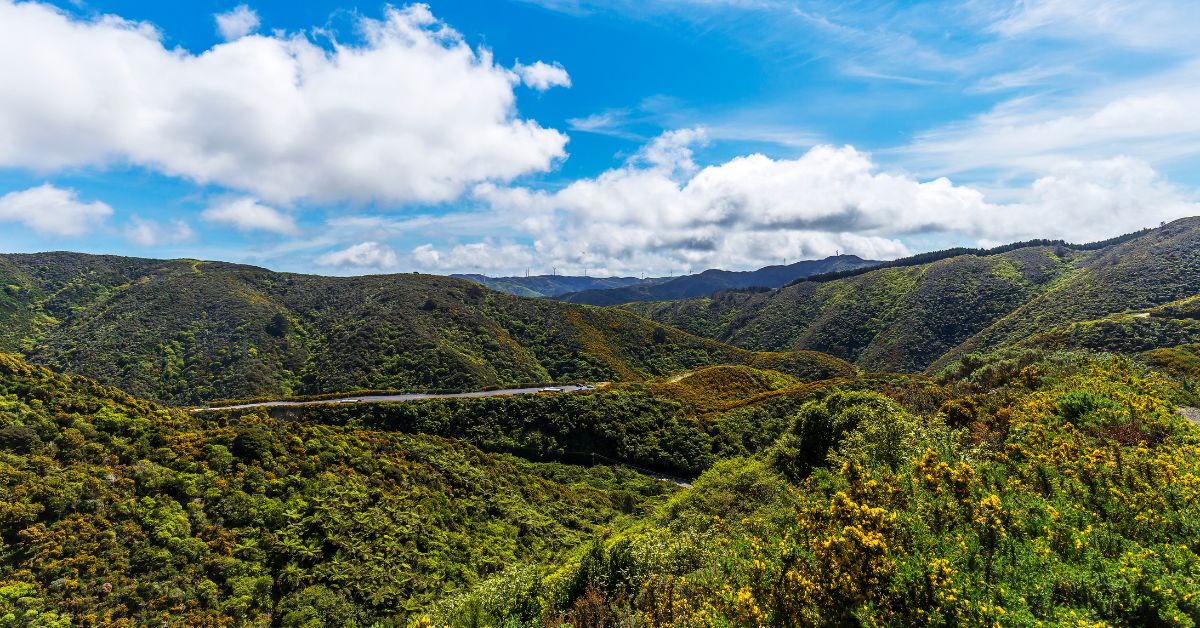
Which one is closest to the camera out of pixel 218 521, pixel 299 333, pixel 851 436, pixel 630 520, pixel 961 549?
pixel 961 549

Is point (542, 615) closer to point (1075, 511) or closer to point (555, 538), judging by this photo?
point (1075, 511)

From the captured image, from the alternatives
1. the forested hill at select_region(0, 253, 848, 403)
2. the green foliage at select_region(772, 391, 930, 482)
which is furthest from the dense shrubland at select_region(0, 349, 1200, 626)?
the forested hill at select_region(0, 253, 848, 403)

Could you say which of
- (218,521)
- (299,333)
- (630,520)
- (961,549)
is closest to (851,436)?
(961,549)

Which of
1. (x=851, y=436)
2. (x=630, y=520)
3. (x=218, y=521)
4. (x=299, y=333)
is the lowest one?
(x=630, y=520)

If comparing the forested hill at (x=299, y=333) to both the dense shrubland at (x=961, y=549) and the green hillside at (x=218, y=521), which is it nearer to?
the green hillside at (x=218, y=521)

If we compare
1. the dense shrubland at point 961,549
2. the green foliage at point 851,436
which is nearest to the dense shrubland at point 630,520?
the dense shrubland at point 961,549

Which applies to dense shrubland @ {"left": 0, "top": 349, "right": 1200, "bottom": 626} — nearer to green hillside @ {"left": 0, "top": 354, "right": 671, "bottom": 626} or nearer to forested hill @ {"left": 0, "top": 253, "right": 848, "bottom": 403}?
green hillside @ {"left": 0, "top": 354, "right": 671, "bottom": 626}

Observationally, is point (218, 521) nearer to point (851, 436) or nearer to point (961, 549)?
point (851, 436)

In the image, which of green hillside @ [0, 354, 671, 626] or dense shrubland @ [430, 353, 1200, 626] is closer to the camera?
dense shrubland @ [430, 353, 1200, 626]
